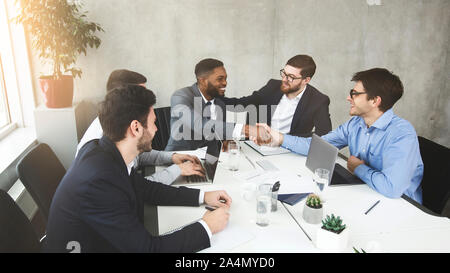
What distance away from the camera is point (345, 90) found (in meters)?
4.59

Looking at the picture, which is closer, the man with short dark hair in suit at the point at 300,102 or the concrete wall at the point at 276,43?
the man with short dark hair in suit at the point at 300,102

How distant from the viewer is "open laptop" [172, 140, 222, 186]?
6.59 ft

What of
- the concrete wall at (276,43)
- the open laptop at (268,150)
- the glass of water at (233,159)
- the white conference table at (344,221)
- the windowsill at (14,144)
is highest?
the concrete wall at (276,43)

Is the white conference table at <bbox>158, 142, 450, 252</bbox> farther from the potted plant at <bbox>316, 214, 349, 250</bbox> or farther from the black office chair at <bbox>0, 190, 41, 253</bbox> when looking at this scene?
the black office chair at <bbox>0, 190, 41, 253</bbox>

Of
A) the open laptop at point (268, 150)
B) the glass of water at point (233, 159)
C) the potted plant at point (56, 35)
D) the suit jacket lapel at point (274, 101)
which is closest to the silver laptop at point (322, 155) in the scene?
the open laptop at point (268, 150)

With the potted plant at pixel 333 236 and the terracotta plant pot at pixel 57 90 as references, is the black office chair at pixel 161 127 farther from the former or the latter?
the potted plant at pixel 333 236

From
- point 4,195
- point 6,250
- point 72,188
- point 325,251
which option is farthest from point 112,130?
point 325,251

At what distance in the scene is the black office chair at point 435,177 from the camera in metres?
1.95

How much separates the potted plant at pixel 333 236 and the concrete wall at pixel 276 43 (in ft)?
10.4

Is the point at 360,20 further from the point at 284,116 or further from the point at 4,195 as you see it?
the point at 4,195

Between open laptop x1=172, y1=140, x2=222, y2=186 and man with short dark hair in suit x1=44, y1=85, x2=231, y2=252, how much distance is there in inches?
17.3

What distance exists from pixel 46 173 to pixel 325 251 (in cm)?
147

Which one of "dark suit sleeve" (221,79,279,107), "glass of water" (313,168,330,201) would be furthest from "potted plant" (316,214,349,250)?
"dark suit sleeve" (221,79,279,107)

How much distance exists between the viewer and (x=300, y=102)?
10.5ft
